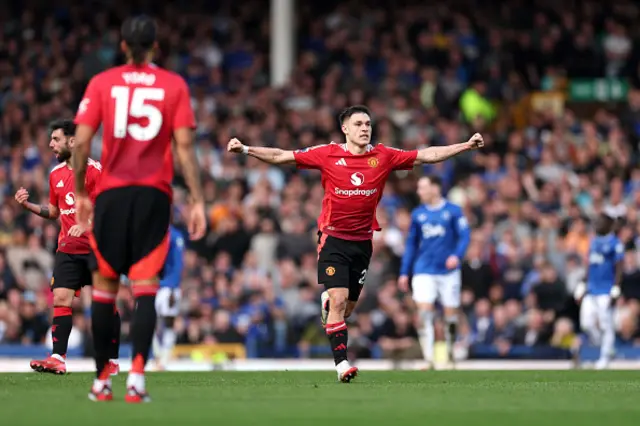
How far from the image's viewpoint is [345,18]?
30.4 m

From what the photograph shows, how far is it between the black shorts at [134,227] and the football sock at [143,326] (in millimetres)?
167

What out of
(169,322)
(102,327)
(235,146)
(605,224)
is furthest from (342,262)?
(605,224)

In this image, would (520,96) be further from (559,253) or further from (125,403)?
(125,403)

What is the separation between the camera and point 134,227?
30.4 ft

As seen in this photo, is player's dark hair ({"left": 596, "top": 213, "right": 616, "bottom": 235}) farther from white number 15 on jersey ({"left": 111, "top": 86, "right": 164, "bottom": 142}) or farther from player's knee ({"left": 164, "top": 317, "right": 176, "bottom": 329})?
white number 15 on jersey ({"left": 111, "top": 86, "right": 164, "bottom": 142})

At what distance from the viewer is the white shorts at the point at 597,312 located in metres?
20.6

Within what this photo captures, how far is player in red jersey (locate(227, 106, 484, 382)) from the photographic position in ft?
42.9

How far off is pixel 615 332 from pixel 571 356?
95 centimetres

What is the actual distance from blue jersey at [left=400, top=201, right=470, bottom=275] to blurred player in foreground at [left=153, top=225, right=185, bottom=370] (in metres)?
3.24

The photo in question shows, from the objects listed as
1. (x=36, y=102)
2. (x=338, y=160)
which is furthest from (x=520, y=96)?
(x=338, y=160)

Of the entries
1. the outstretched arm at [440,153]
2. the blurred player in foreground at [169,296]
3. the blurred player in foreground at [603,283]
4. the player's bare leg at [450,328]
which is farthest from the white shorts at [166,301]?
the outstretched arm at [440,153]

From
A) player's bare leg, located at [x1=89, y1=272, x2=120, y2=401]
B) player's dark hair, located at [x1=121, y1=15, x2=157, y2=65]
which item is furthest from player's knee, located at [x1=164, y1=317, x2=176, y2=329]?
player's dark hair, located at [x1=121, y1=15, x2=157, y2=65]

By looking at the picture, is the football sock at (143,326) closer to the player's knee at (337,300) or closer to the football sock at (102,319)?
the football sock at (102,319)

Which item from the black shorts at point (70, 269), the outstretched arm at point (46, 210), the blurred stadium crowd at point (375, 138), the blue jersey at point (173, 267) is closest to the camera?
the outstretched arm at point (46, 210)
